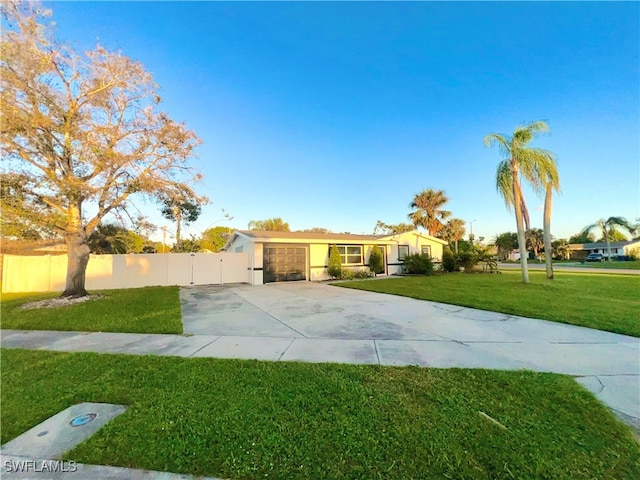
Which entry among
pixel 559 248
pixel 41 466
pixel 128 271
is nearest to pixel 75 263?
pixel 128 271

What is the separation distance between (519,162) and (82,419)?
14490mm

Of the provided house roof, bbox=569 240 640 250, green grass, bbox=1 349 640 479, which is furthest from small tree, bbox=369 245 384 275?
house roof, bbox=569 240 640 250

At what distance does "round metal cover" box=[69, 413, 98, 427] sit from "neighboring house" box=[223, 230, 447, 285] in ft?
36.4

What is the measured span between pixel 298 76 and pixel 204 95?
147 inches

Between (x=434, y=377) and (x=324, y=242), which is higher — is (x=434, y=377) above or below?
below

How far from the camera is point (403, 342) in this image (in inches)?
168

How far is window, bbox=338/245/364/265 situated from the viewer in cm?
1633

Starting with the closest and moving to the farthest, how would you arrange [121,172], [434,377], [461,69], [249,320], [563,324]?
[434,377]
[563,324]
[249,320]
[121,172]
[461,69]

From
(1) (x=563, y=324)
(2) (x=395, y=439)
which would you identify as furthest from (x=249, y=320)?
(1) (x=563, y=324)

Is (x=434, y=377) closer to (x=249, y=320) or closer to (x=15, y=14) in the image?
(x=249, y=320)

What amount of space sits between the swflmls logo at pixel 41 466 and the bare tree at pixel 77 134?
8.12 metres

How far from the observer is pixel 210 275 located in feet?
46.9

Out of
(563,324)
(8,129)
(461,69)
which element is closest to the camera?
(563,324)

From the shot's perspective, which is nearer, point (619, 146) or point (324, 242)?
point (619, 146)
